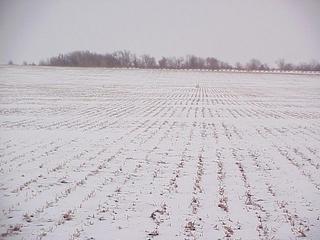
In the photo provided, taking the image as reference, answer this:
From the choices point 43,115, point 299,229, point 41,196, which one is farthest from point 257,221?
point 43,115

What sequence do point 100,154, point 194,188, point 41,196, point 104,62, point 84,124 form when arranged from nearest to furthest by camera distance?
point 41,196 → point 194,188 → point 100,154 → point 84,124 → point 104,62

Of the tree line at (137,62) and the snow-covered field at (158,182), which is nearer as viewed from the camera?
the snow-covered field at (158,182)

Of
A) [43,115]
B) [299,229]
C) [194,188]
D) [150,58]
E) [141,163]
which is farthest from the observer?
[150,58]

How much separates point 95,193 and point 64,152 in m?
4.78

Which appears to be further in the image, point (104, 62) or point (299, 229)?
point (104, 62)

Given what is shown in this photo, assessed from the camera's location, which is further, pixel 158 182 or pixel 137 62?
pixel 137 62

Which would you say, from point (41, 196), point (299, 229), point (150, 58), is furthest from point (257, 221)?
point (150, 58)

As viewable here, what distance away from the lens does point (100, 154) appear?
506 inches

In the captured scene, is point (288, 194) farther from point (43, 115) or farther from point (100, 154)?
point (43, 115)

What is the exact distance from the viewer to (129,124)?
20.2 meters

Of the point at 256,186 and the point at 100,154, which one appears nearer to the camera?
the point at 256,186

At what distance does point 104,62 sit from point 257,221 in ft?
432

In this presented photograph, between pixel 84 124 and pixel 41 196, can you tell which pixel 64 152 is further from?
pixel 84 124

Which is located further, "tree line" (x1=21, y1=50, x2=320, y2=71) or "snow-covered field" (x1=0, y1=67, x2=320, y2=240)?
"tree line" (x1=21, y1=50, x2=320, y2=71)
